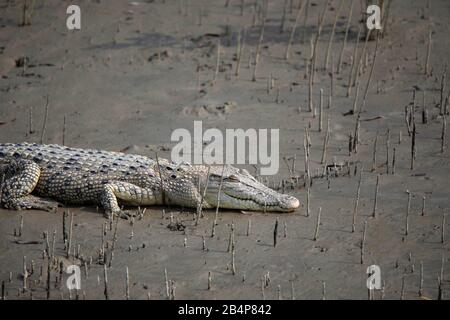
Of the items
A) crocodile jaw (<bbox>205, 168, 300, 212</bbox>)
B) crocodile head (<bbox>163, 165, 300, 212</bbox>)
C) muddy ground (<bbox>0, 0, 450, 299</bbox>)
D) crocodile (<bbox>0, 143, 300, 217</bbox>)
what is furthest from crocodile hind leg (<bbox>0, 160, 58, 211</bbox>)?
crocodile jaw (<bbox>205, 168, 300, 212</bbox>)

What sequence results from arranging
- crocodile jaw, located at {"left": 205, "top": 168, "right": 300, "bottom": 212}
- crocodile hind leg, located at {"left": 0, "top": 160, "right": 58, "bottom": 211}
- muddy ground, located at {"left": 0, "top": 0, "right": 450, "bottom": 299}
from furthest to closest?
crocodile hind leg, located at {"left": 0, "top": 160, "right": 58, "bottom": 211}
crocodile jaw, located at {"left": 205, "top": 168, "right": 300, "bottom": 212}
muddy ground, located at {"left": 0, "top": 0, "right": 450, "bottom": 299}

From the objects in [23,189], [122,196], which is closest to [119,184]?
[122,196]

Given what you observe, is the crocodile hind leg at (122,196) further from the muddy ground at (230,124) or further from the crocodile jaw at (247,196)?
the crocodile jaw at (247,196)

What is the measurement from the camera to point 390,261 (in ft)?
22.9

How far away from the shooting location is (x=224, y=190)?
816cm

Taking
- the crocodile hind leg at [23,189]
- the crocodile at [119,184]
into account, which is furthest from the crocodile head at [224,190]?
the crocodile hind leg at [23,189]

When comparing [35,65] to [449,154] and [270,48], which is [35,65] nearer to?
[270,48]

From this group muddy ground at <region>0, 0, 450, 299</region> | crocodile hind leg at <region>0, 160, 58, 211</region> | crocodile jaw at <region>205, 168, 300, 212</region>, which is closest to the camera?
muddy ground at <region>0, 0, 450, 299</region>

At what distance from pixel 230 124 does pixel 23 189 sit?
3084 mm

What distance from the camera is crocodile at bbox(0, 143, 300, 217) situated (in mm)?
8094

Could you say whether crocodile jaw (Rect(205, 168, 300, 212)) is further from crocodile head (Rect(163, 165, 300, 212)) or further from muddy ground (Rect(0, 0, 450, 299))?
muddy ground (Rect(0, 0, 450, 299))

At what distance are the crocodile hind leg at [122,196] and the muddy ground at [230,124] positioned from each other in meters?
0.16

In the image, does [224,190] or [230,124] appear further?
[230,124]

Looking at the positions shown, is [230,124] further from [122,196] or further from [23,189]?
[23,189]
